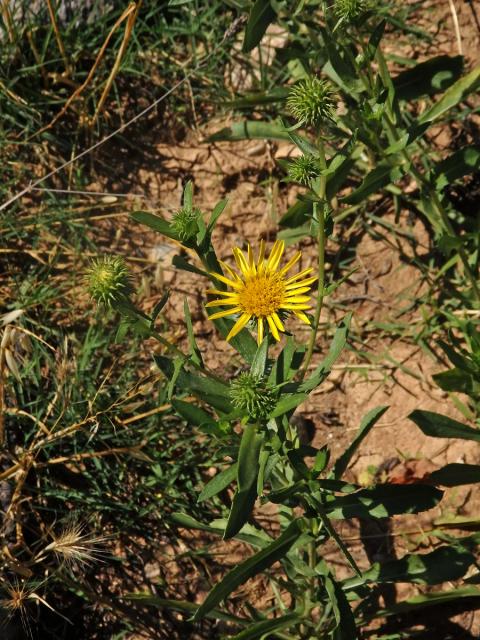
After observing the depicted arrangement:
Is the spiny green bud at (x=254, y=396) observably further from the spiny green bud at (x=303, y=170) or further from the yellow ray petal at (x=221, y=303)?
the spiny green bud at (x=303, y=170)

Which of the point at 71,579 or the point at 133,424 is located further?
the point at 133,424

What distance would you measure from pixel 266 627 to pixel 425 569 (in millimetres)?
739

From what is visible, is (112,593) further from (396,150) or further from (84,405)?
(396,150)

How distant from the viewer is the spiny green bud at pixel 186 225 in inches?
112

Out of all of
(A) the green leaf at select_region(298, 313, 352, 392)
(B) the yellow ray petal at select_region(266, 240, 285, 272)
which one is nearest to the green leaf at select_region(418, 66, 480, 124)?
(B) the yellow ray petal at select_region(266, 240, 285, 272)

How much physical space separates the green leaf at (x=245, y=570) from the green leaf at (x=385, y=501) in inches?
8.8

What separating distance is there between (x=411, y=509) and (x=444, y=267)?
1.55 metres

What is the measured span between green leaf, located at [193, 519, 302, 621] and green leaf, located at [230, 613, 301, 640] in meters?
0.27

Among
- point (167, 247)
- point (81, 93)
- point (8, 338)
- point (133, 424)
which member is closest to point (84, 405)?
point (133, 424)

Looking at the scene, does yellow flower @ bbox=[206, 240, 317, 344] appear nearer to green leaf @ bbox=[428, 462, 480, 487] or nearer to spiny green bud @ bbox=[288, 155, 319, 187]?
spiny green bud @ bbox=[288, 155, 319, 187]

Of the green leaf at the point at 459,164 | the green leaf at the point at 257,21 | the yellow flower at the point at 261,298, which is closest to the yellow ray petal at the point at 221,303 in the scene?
the yellow flower at the point at 261,298

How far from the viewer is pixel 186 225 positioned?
9.32 feet

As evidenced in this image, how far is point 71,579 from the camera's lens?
388 cm

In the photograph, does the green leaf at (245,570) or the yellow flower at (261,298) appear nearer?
the green leaf at (245,570)
